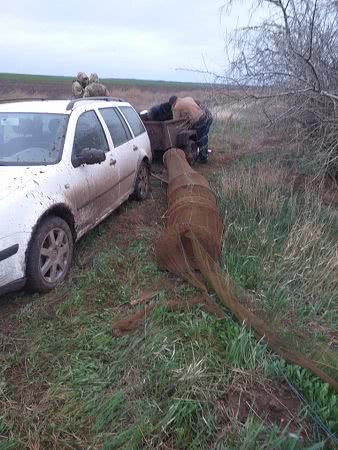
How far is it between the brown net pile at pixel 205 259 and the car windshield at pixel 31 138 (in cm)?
143

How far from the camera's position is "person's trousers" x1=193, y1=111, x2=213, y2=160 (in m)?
9.35

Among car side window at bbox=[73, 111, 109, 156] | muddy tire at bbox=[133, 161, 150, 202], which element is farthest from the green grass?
muddy tire at bbox=[133, 161, 150, 202]

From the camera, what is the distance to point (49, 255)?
3865 mm

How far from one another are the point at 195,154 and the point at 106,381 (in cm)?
729

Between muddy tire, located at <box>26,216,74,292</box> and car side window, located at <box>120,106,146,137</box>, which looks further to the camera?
car side window, located at <box>120,106,146,137</box>

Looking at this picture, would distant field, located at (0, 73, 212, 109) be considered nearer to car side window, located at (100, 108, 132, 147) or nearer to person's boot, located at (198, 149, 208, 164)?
car side window, located at (100, 108, 132, 147)

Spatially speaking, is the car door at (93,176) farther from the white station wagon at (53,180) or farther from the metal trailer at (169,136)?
the metal trailer at (169,136)

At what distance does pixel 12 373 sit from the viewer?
2.98m

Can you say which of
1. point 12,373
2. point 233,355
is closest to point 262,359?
point 233,355

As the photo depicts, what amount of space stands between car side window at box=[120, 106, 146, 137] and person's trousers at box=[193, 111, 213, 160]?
257cm

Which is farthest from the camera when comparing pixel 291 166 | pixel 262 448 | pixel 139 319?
pixel 291 166

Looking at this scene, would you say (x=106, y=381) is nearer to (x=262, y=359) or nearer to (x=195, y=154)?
(x=262, y=359)

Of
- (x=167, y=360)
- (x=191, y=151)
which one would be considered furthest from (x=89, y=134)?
(x=191, y=151)

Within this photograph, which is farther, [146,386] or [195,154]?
[195,154]
